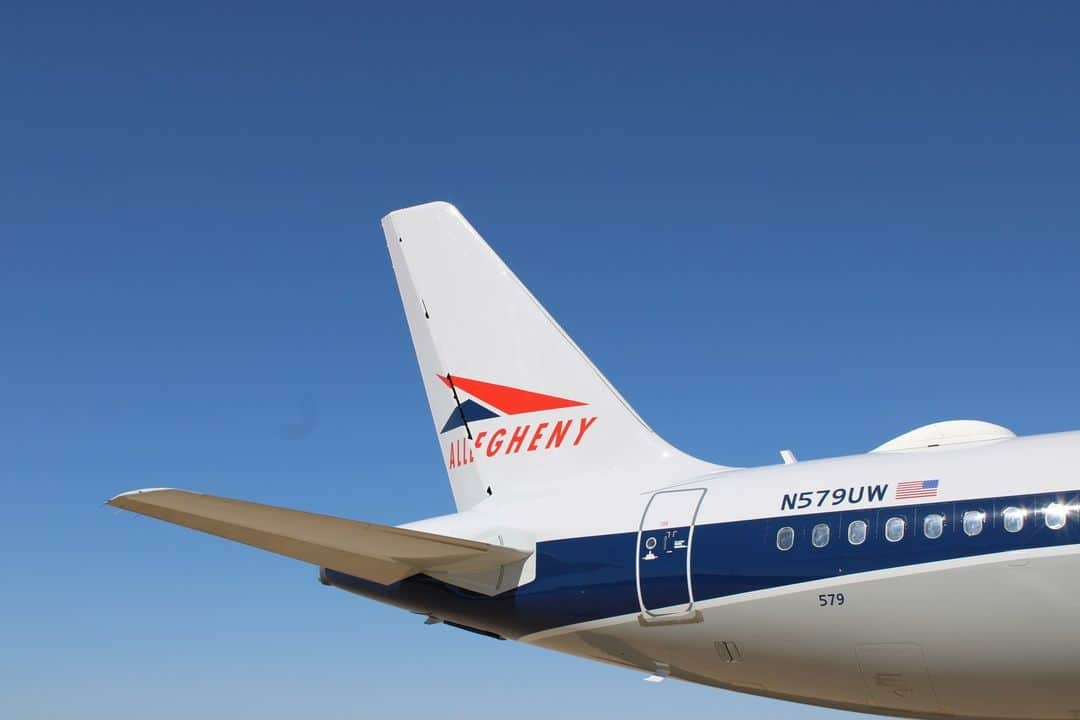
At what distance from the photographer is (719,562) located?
13.2 meters

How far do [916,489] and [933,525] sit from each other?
0.54m

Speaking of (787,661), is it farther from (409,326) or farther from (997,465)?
(409,326)

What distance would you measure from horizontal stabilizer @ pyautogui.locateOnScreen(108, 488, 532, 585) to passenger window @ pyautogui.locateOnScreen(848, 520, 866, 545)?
14.0ft

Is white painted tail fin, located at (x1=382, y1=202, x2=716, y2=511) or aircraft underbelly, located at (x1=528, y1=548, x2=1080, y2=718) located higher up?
white painted tail fin, located at (x1=382, y1=202, x2=716, y2=511)

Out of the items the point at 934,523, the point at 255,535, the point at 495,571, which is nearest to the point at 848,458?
the point at 934,523

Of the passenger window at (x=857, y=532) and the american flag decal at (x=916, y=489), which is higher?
the american flag decal at (x=916, y=489)

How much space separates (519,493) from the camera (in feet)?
53.6

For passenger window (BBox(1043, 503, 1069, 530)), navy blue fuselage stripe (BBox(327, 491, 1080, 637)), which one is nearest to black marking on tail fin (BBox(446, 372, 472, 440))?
navy blue fuselage stripe (BBox(327, 491, 1080, 637))

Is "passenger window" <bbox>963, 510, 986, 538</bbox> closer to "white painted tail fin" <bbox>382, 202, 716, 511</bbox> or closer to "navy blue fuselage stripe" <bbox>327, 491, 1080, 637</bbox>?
"navy blue fuselage stripe" <bbox>327, 491, 1080, 637</bbox>

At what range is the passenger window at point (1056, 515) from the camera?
450 inches

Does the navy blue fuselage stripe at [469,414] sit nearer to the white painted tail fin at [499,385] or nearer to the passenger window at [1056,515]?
the white painted tail fin at [499,385]

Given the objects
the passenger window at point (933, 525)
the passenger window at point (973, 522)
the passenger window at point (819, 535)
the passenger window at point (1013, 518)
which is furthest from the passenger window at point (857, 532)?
the passenger window at point (1013, 518)

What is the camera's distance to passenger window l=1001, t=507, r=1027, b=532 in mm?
11625

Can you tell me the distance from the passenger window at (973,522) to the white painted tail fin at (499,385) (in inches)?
166
